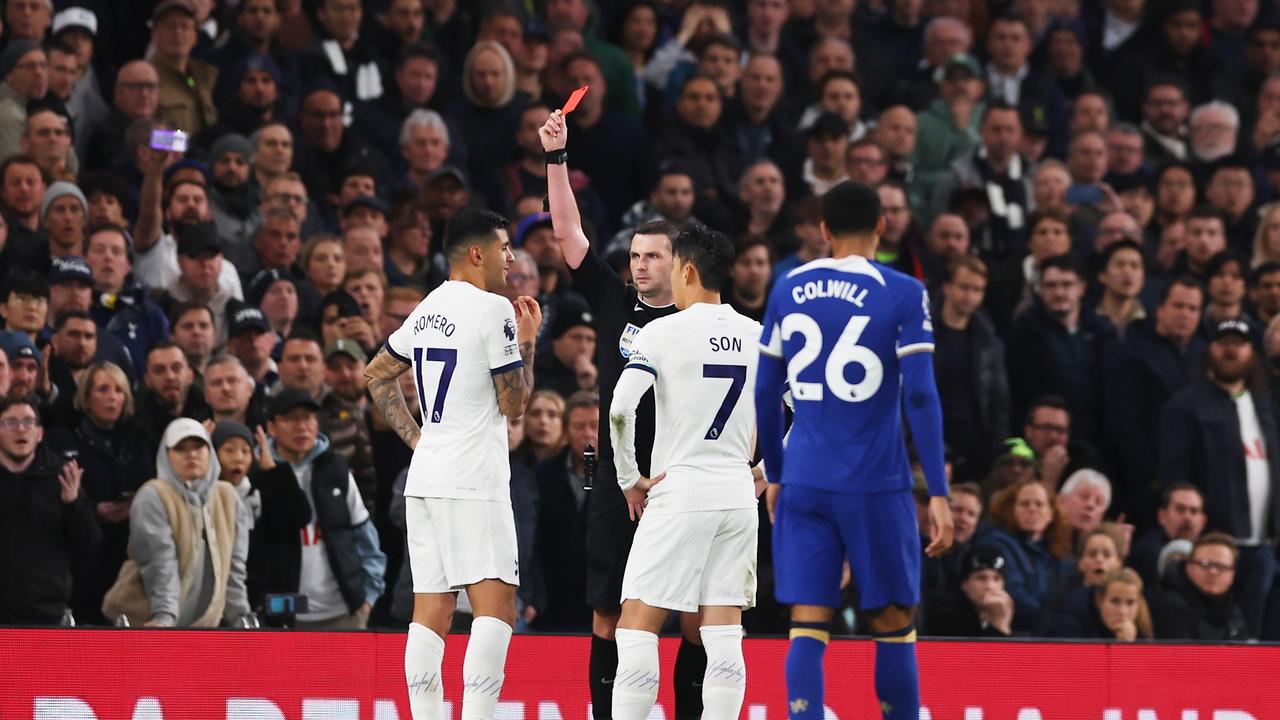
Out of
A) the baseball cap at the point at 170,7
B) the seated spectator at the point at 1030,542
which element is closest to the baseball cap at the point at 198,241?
the baseball cap at the point at 170,7

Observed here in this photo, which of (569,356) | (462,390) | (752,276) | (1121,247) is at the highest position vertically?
(1121,247)

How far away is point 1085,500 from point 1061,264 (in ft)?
7.45

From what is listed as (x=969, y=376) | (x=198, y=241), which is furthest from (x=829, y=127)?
(x=198, y=241)

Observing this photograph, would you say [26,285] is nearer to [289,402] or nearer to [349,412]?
[289,402]

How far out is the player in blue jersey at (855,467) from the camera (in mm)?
8828

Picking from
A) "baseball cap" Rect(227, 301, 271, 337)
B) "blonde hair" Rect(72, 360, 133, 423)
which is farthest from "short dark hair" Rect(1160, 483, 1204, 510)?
"blonde hair" Rect(72, 360, 133, 423)

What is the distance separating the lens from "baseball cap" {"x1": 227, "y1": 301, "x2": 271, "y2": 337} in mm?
13844

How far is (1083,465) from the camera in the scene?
1584 cm

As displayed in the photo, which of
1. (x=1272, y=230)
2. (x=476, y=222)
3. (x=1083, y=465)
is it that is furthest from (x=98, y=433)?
(x=1272, y=230)

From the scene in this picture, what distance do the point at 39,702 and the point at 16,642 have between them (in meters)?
0.35

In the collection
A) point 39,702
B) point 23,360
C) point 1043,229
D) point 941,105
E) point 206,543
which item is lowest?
point 39,702

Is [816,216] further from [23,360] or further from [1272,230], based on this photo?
[23,360]

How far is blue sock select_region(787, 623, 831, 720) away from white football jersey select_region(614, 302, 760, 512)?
957 millimetres

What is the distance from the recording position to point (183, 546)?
12266mm
